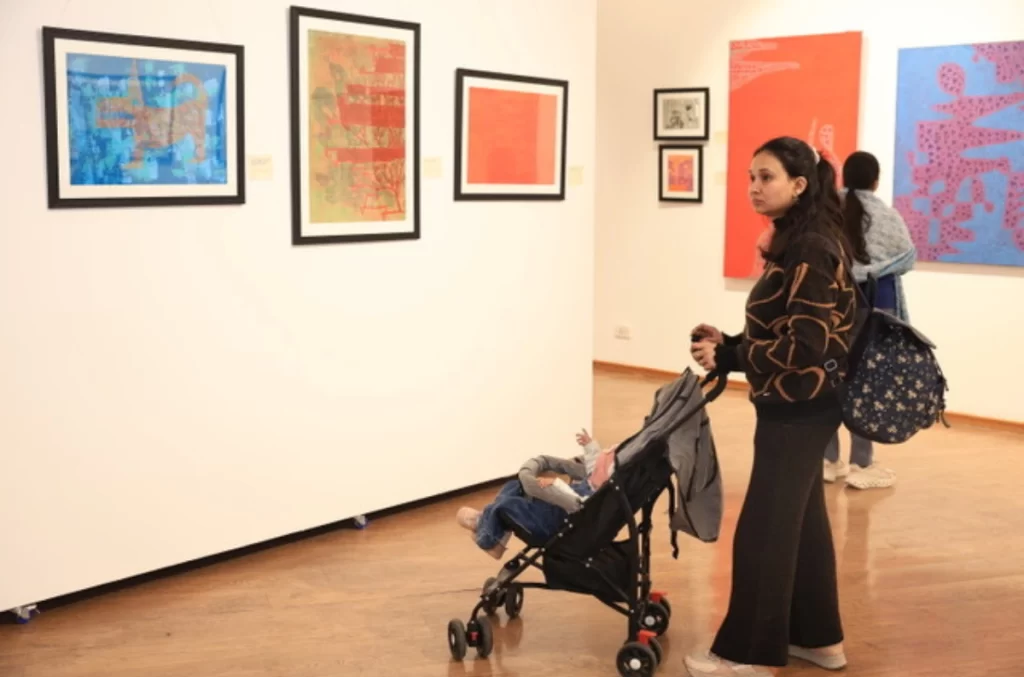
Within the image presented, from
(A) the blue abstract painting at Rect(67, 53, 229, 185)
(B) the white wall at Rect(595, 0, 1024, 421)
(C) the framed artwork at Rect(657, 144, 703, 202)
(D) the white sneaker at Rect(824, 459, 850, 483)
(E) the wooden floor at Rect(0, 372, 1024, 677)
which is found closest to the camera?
(E) the wooden floor at Rect(0, 372, 1024, 677)

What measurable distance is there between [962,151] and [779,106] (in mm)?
1371

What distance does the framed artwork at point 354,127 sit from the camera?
5207 mm

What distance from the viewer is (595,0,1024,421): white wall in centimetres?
785

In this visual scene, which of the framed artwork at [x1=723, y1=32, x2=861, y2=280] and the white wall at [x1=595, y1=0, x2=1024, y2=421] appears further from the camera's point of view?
the framed artwork at [x1=723, y1=32, x2=861, y2=280]

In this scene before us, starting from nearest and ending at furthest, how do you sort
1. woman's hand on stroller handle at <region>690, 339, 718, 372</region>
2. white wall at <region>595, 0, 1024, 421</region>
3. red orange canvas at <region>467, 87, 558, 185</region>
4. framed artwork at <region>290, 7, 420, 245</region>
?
woman's hand on stroller handle at <region>690, 339, 718, 372</region>, framed artwork at <region>290, 7, 420, 245</region>, red orange canvas at <region>467, 87, 558, 185</region>, white wall at <region>595, 0, 1024, 421</region>

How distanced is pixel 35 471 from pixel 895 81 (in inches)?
231

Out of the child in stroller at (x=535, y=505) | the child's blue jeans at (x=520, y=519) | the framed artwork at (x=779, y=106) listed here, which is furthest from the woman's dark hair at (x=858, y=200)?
the child's blue jeans at (x=520, y=519)

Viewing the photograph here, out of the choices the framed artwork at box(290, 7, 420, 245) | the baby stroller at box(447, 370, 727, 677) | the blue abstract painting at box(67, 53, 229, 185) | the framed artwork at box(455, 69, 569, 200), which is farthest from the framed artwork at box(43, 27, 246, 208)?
the baby stroller at box(447, 370, 727, 677)

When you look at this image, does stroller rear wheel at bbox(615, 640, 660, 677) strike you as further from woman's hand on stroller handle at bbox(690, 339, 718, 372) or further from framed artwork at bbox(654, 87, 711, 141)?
framed artwork at bbox(654, 87, 711, 141)

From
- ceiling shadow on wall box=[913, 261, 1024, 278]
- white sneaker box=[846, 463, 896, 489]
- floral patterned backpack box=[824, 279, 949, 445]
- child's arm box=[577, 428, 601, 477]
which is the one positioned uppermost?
ceiling shadow on wall box=[913, 261, 1024, 278]

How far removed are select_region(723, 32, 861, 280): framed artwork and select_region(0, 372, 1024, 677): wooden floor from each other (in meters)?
3.14

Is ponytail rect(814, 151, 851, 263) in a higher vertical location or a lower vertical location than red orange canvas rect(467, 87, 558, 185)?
lower

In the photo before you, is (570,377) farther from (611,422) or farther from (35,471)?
(35,471)

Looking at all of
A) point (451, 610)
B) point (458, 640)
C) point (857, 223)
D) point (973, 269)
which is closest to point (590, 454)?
point (458, 640)
